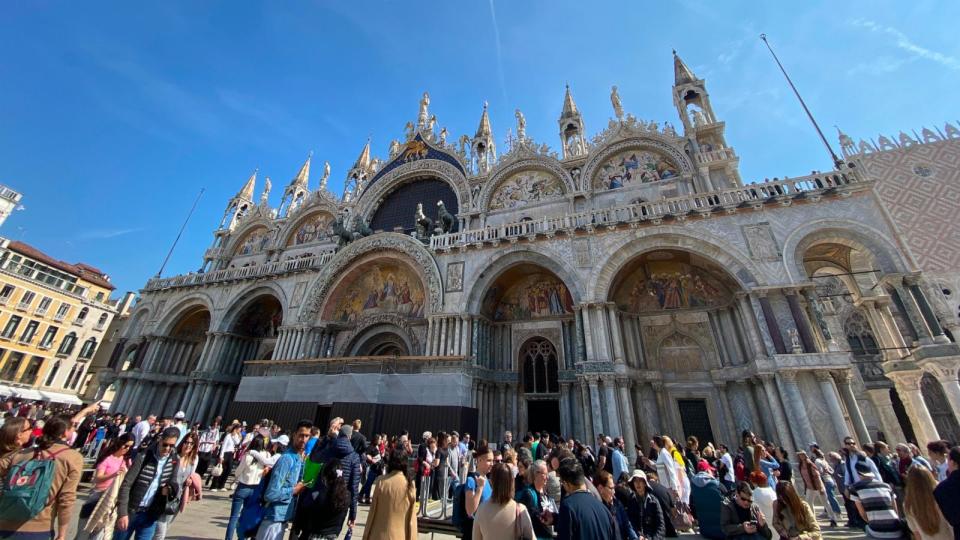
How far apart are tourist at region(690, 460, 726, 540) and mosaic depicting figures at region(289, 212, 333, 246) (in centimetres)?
2162

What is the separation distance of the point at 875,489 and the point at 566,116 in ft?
64.6

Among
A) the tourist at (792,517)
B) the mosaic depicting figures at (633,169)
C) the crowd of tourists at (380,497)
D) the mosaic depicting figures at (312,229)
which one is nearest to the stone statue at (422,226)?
the mosaic depicting figures at (312,229)

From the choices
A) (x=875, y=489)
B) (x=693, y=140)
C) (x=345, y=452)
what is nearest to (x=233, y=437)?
(x=345, y=452)

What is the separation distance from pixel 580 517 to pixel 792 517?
233cm

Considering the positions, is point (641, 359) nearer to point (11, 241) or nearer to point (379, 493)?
point (379, 493)

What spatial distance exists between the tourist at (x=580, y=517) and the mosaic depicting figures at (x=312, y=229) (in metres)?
22.2

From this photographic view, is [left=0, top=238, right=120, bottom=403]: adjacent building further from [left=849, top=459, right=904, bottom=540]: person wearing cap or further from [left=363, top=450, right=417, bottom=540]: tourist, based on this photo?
[left=849, top=459, right=904, bottom=540]: person wearing cap

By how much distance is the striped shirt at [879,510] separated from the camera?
140 inches

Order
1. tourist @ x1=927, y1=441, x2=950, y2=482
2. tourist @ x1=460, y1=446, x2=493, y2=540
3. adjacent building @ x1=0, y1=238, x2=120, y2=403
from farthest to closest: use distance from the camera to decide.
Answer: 1. adjacent building @ x1=0, y1=238, x2=120, y2=403
2. tourist @ x1=927, y1=441, x2=950, y2=482
3. tourist @ x1=460, y1=446, x2=493, y2=540

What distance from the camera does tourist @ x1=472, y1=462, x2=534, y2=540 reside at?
8.21 ft

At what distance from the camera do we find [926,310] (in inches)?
380

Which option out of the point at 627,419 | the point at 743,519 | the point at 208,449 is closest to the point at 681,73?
the point at 627,419

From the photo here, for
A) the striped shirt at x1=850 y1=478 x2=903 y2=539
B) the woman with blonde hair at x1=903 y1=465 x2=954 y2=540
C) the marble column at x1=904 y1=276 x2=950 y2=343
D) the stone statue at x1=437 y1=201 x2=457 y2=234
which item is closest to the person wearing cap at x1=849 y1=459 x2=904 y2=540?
the striped shirt at x1=850 y1=478 x2=903 y2=539

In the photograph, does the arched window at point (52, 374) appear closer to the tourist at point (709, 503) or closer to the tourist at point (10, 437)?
the tourist at point (10, 437)
